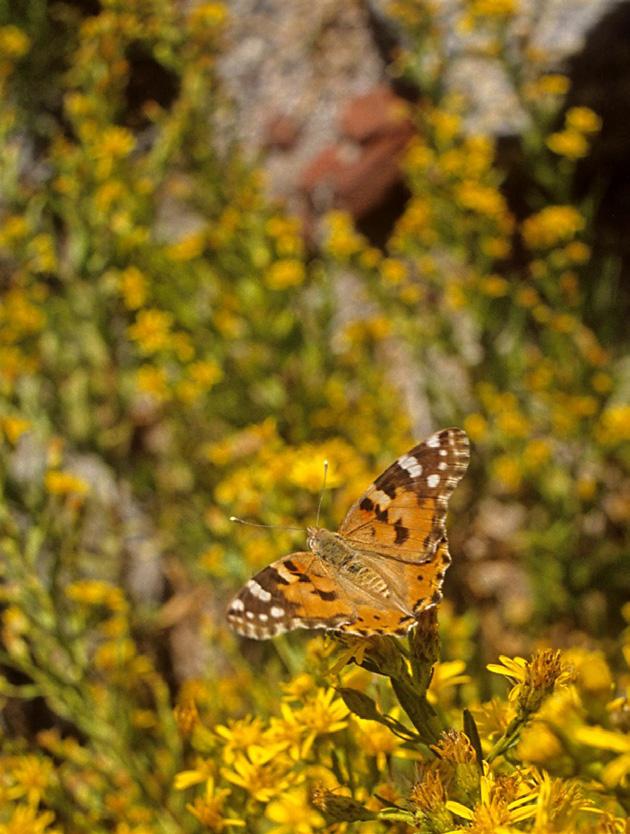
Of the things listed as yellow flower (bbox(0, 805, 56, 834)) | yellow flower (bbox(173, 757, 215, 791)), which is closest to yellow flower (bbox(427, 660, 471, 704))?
yellow flower (bbox(173, 757, 215, 791))

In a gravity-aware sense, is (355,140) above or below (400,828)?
above

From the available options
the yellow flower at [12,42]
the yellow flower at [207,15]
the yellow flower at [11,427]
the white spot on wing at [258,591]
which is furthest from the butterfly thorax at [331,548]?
the yellow flower at [12,42]

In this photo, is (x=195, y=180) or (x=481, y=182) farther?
(x=195, y=180)

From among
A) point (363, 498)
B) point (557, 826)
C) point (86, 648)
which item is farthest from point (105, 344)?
point (557, 826)

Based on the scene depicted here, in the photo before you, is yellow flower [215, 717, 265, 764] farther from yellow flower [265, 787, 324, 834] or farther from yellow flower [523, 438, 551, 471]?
yellow flower [523, 438, 551, 471]

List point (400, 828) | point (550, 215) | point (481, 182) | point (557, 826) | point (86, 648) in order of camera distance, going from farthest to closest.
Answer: point (481, 182) → point (550, 215) → point (86, 648) → point (400, 828) → point (557, 826)

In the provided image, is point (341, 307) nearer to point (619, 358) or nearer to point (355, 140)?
point (355, 140)
